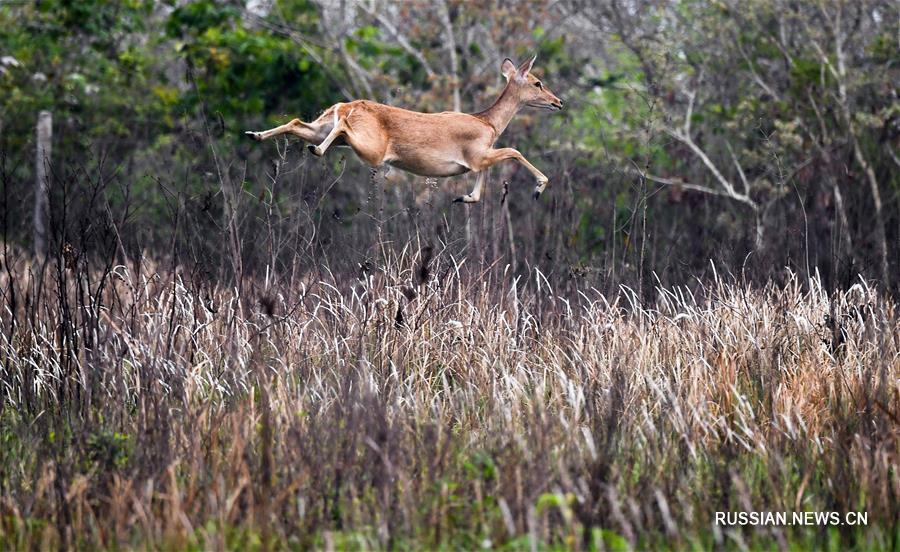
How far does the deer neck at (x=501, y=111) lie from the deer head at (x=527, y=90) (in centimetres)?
4

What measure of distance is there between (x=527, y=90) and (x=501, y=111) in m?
0.29

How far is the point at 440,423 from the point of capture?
5.25 m

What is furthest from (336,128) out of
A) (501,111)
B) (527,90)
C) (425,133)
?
(527,90)

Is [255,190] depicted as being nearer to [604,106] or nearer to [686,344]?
[604,106]

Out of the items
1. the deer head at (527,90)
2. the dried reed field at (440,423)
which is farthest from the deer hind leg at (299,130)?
the deer head at (527,90)

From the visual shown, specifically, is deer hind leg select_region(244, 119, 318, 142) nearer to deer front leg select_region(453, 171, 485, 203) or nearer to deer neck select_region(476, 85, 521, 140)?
deer front leg select_region(453, 171, 485, 203)

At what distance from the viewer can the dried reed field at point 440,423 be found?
4.62 m

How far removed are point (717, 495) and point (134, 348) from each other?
10.3ft

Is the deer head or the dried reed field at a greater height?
the deer head

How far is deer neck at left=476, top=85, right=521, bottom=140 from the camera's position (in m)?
9.03

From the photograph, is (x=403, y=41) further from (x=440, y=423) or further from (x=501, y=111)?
(x=440, y=423)

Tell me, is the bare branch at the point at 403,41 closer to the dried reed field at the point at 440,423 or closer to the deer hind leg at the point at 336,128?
the deer hind leg at the point at 336,128

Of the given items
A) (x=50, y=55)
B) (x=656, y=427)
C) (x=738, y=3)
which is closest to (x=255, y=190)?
(x=50, y=55)

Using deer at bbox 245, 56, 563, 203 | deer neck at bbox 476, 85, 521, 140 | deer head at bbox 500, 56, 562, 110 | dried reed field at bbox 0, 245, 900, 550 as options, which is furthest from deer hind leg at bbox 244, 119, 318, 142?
deer head at bbox 500, 56, 562, 110
